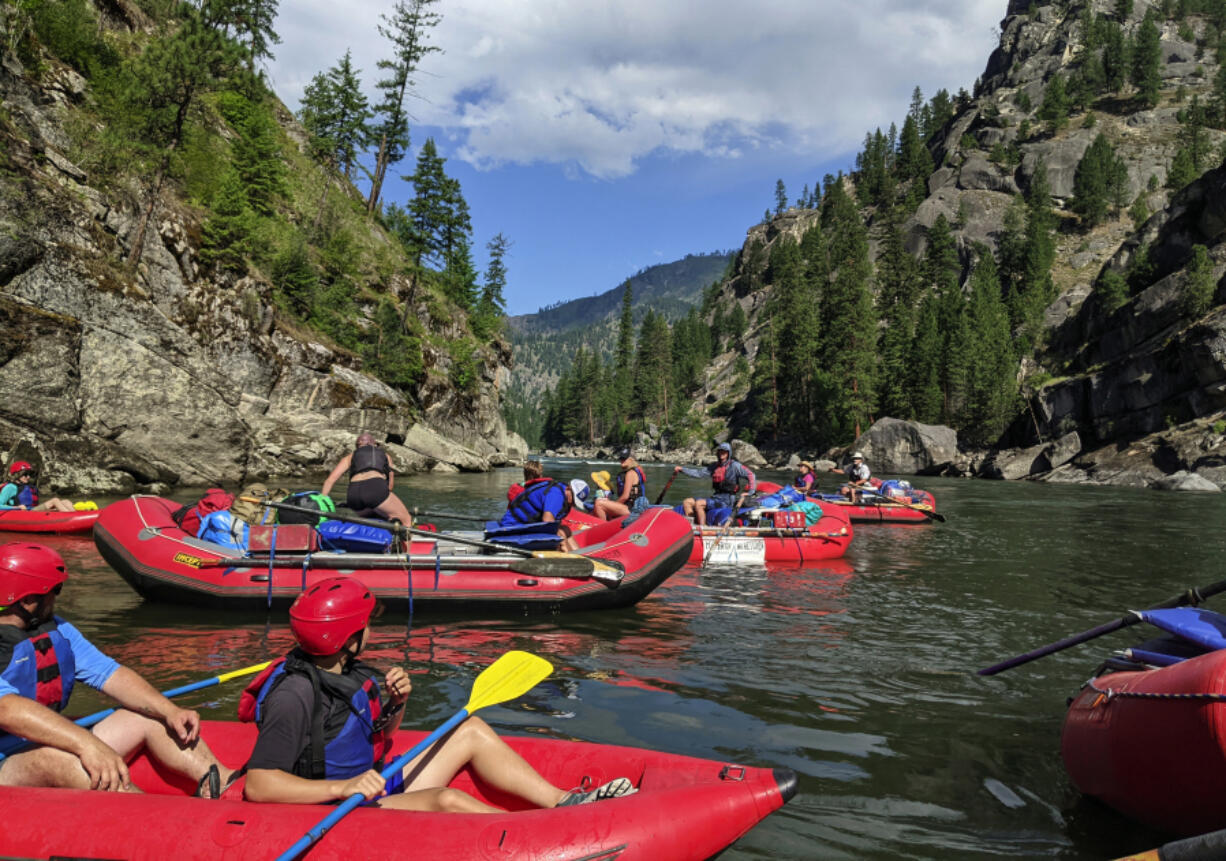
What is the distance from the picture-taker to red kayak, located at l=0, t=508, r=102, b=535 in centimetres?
1241

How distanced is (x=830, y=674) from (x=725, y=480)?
7.64 metres

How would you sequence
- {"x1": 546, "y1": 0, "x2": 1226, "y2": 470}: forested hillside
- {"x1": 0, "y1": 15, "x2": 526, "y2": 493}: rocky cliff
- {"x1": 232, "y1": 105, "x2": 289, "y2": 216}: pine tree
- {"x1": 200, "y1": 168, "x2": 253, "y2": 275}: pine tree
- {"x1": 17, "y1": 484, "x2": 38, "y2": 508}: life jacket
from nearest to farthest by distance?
1. {"x1": 17, "y1": 484, "x2": 38, "y2": 508}: life jacket
2. {"x1": 0, "y1": 15, "x2": 526, "y2": 493}: rocky cliff
3. {"x1": 200, "y1": 168, "x2": 253, "y2": 275}: pine tree
4. {"x1": 232, "y1": 105, "x2": 289, "y2": 216}: pine tree
5. {"x1": 546, "y1": 0, "x2": 1226, "y2": 470}: forested hillside

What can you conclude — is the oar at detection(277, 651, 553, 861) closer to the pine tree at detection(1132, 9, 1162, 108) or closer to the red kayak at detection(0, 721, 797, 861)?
the red kayak at detection(0, 721, 797, 861)

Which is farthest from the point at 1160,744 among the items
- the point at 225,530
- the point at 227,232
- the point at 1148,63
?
the point at 1148,63

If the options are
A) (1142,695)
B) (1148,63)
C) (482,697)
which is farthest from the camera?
(1148,63)

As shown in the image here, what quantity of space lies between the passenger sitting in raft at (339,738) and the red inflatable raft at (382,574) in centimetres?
493

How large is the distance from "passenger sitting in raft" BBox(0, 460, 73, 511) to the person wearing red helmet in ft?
37.9

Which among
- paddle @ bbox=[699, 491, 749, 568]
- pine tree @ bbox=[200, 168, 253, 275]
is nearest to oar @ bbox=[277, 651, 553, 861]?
paddle @ bbox=[699, 491, 749, 568]

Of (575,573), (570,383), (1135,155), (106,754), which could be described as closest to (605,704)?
(575,573)

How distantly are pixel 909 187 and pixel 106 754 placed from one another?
135340 millimetres

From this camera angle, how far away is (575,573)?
341 inches

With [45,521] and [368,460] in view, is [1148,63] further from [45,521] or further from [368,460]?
[45,521]

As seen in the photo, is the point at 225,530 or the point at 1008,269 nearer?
the point at 225,530

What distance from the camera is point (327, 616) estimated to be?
3.14 meters
